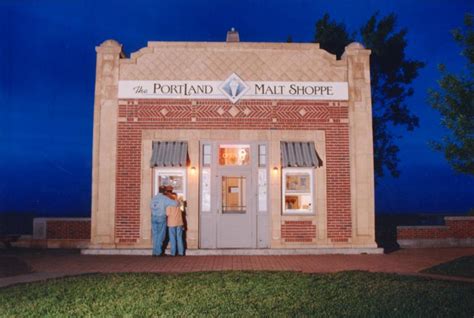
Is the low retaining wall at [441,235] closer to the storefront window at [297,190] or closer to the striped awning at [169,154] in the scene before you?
the storefront window at [297,190]

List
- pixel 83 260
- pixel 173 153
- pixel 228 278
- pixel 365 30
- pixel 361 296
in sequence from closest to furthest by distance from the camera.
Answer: pixel 361 296 → pixel 228 278 → pixel 83 260 → pixel 173 153 → pixel 365 30

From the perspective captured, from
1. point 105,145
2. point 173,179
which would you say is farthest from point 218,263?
point 105,145

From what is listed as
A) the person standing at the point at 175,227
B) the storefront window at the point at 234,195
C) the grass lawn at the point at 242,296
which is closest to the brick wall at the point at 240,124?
the person standing at the point at 175,227

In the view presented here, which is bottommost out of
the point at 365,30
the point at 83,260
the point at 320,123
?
the point at 83,260

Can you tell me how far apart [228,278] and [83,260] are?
4759mm

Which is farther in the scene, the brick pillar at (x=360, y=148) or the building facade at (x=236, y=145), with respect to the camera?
the brick pillar at (x=360, y=148)

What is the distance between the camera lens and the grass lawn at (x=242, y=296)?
624 cm

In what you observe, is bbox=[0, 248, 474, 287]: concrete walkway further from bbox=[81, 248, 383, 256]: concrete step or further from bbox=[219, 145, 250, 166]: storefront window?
bbox=[219, 145, 250, 166]: storefront window

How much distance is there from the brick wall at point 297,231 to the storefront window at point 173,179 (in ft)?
10.2

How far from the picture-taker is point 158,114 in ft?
43.7

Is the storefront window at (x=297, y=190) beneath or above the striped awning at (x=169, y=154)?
beneath

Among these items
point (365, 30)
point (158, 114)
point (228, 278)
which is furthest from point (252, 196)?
point (365, 30)

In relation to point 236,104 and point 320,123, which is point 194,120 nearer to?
point 236,104

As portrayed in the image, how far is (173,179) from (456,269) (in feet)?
24.8
